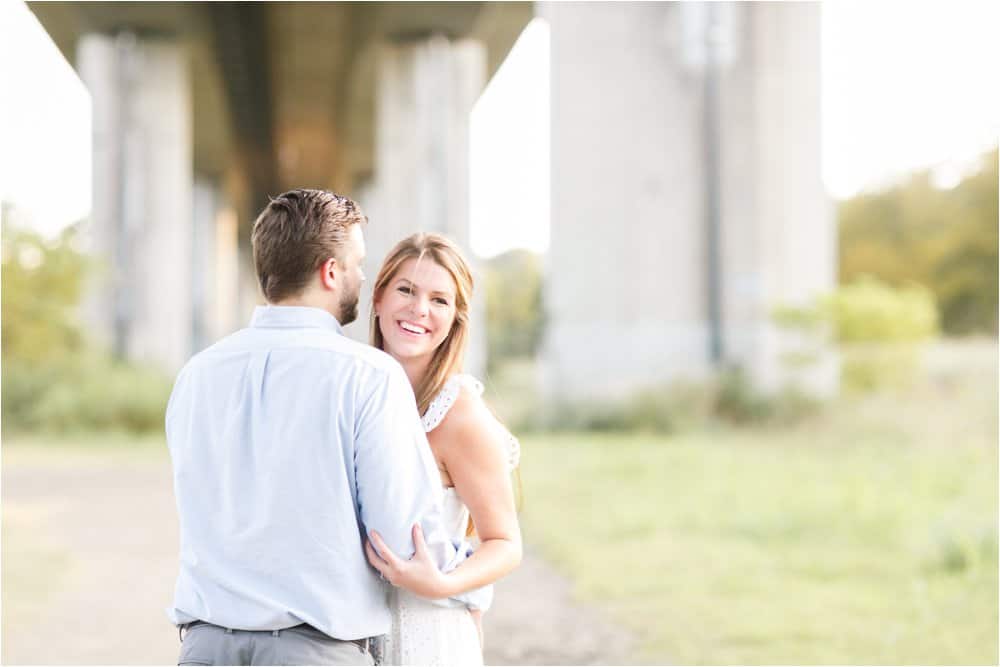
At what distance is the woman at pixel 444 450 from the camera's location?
6.59ft

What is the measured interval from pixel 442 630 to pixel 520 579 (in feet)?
13.1

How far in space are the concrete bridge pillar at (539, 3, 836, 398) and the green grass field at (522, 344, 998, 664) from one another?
2830 mm

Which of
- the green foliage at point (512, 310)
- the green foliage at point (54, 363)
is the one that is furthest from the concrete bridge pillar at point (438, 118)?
the green foliage at point (54, 363)

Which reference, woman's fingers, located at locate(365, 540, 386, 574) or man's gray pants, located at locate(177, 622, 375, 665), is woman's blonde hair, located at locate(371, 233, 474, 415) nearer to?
woman's fingers, located at locate(365, 540, 386, 574)

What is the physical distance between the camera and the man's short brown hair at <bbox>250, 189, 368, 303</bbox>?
1.92 metres

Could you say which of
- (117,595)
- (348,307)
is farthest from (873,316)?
(348,307)

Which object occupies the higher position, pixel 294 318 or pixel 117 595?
pixel 294 318

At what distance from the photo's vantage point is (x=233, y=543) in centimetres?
189

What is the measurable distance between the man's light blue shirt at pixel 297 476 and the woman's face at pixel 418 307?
0.26m

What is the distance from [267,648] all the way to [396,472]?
0.38 metres

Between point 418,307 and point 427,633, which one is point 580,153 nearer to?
point 418,307

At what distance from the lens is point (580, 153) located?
15016 mm

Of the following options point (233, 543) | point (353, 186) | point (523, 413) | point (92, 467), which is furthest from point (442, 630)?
point (353, 186)

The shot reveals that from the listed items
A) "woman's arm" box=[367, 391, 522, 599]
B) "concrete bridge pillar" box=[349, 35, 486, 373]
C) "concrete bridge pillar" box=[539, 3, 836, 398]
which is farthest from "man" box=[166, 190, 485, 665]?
"concrete bridge pillar" box=[349, 35, 486, 373]
